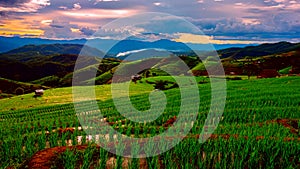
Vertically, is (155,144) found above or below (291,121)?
above

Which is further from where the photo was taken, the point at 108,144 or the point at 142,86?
the point at 142,86

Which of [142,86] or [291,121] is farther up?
[291,121]

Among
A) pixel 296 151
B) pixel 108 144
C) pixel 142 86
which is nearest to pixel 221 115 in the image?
pixel 296 151

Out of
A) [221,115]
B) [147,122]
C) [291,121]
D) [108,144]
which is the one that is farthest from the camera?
[221,115]

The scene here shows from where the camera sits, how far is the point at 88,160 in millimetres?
6406

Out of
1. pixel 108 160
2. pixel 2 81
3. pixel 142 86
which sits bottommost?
pixel 2 81

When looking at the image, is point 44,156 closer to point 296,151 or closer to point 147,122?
point 296,151

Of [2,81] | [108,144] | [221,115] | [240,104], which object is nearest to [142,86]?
[240,104]

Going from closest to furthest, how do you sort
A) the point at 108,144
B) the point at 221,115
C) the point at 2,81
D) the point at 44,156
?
the point at 44,156 < the point at 108,144 < the point at 221,115 < the point at 2,81

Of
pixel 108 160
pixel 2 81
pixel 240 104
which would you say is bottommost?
pixel 2 81

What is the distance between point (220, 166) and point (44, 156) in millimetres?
3781

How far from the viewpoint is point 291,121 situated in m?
12.4

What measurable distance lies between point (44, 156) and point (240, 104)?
45.5ft

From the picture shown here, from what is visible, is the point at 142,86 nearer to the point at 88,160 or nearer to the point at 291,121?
the point at 291,121
